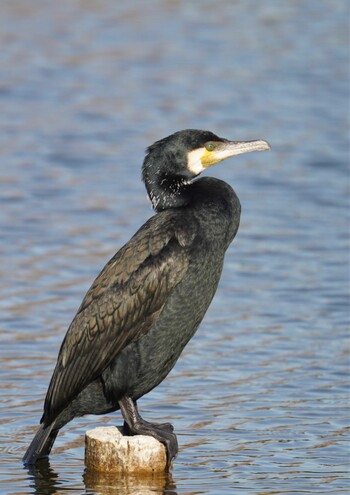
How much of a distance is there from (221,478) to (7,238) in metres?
6.16

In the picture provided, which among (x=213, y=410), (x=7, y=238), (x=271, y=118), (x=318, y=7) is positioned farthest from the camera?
(x=318, y=7)

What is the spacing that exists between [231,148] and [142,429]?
1738 mm

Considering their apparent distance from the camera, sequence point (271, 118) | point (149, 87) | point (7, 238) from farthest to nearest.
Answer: point (149, 87) < point (271, 118) < point (7, 238)

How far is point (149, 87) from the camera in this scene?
70.0 ft

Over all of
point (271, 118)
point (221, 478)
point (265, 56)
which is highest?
point (265, 56)

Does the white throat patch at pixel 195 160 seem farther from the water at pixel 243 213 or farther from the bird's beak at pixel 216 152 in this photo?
the water at pixel 243 213

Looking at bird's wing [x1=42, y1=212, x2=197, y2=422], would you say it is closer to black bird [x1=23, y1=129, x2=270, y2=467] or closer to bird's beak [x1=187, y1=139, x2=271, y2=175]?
black bird [x1=23, y1=129, x2=270, y2=467]

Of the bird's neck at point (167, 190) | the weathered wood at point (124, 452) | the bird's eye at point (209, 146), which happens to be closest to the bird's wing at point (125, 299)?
the bird's neck at point (167, 190)

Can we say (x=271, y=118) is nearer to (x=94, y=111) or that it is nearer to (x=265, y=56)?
(x=94, y=111)

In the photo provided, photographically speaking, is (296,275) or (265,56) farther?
(265,56)

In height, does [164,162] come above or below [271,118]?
below

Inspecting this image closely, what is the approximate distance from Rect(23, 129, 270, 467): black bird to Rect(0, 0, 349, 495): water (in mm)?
490

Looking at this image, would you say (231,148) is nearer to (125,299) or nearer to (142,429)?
(125,299)

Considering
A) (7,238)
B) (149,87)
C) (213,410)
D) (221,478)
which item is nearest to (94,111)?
(149,87)
